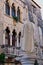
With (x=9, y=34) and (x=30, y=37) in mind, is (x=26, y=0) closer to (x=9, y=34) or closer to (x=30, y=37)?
(x=9, y=34)

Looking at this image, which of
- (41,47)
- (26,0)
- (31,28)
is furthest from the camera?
(41,47)

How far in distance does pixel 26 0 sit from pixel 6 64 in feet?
24.1

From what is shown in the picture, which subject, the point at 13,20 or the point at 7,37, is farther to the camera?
the point at 13,20

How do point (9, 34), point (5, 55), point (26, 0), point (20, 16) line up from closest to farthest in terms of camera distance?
point (5, 55)
point (9, 34)
point (20, 16)
point (26, 0)

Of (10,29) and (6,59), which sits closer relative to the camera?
(6,59)

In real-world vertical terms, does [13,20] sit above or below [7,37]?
above

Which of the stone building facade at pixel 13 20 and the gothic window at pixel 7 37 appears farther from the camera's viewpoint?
the gothic window at pixel 7 37

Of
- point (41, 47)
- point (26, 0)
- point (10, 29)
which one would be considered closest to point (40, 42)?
point (41, 47)

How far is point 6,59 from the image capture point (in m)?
15.0

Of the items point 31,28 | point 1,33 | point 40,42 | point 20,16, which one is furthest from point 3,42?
point 31,28

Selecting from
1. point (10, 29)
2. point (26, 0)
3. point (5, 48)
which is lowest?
point (5, 48)

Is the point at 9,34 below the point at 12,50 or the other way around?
the other way around

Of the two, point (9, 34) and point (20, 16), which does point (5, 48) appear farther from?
point (20, 16)

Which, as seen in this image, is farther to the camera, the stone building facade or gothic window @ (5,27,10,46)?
gothic window @ (5,27,10,46)
